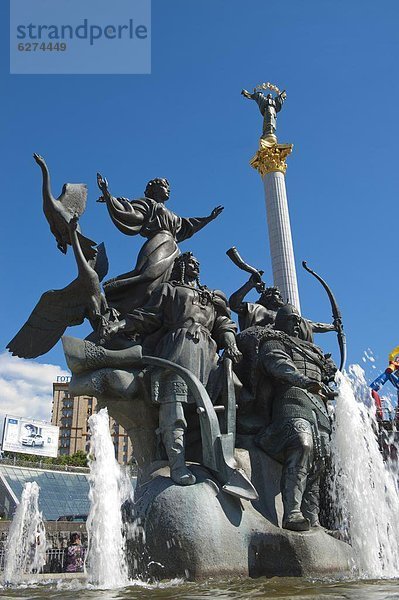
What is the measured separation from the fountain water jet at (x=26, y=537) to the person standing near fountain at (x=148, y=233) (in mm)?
3863

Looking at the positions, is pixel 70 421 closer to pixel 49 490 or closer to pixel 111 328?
pixel 49 490

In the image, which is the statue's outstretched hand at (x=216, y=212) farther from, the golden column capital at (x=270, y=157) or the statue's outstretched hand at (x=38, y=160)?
the golden column capital at (x=270, y=157)

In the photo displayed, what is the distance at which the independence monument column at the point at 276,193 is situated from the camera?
1111 inches

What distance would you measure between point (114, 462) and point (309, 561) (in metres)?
2.19

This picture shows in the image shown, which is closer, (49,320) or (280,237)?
(49,320)

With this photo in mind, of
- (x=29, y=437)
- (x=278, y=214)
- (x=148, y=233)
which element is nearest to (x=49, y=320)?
(x=148, y=233)

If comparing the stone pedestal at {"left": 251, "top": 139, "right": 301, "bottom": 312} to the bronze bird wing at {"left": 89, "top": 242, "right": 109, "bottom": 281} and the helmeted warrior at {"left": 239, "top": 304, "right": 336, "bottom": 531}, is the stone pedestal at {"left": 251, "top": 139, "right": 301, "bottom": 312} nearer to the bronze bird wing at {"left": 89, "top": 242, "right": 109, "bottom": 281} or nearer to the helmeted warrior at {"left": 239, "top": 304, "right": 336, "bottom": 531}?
the bronze bird wing at {"left": 89, "top": 242, "right": 109, "bottom": 281}

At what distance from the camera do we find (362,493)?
6.68m

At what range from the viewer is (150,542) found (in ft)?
16.1

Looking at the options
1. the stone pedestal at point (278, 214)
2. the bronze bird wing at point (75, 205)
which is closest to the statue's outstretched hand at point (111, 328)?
the bronze bird wing at point (75, 205)

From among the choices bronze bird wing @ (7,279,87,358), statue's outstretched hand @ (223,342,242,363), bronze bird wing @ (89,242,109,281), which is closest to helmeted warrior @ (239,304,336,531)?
statue's outstretched hand @ (223,342,242,363)

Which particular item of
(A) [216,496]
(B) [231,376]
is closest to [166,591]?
(A) [216,496]

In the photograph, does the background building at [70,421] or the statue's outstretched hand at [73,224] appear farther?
the background building at [70,421]

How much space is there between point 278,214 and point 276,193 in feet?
4.83
